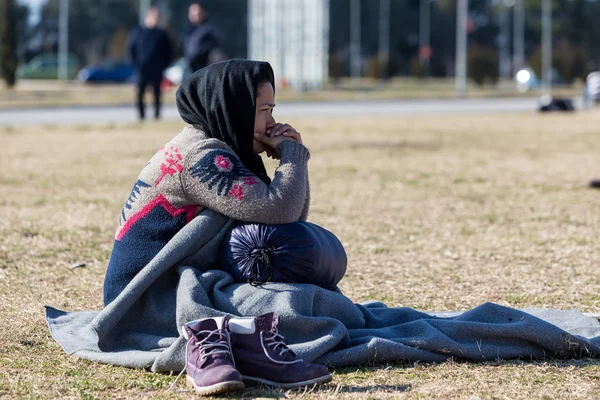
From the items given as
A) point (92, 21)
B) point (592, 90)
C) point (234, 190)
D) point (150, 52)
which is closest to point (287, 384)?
point (234, 190)

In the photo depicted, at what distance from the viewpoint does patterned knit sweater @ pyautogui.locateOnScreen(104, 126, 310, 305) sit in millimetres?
4082

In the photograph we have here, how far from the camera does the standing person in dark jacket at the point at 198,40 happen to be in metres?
17.2

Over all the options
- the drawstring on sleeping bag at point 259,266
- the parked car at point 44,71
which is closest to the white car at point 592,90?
the drawstring on sleeping bag at point 259,266

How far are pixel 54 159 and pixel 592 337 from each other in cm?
913

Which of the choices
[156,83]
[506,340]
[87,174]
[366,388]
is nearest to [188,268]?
[366,388]

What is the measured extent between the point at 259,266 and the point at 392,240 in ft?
10.3

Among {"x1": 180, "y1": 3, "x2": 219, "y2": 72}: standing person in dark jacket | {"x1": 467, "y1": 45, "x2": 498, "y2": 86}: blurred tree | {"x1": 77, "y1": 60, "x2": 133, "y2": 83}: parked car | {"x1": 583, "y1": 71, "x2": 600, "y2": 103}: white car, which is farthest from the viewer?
{"x1": 77, "y1": 60, "x2": 133, "y2": 83}: parked car

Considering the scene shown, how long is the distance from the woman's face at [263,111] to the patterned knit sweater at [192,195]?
3.9 inches

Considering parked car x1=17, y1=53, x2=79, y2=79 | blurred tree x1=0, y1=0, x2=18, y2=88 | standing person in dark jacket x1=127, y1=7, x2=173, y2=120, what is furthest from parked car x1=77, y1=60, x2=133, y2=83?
standing person in dark jacket x1=127, y1=7, x2=173, y2=120

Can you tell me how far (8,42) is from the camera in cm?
4003

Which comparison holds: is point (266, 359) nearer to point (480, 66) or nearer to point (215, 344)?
point (215, 344)

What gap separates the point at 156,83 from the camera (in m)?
17.8

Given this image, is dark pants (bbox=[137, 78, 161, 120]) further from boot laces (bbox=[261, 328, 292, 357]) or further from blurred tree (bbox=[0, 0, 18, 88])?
blurred tree (bbox=[0, 0, 18, 88])

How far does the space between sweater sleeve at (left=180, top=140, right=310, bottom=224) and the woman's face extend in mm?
213
